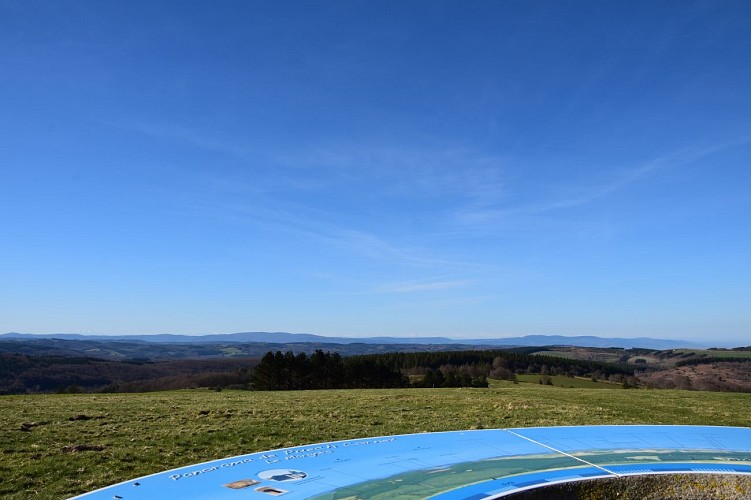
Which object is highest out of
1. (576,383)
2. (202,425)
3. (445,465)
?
(445,465)

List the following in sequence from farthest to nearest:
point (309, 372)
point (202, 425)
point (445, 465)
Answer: point (309, 372) < point (202, 425) < point (445, 465)

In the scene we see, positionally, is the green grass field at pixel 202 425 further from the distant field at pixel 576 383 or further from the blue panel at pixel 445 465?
the distant field at pixel 576 383

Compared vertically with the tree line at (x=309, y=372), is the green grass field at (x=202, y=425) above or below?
above

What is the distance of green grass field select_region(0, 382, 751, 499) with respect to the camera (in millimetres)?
9477

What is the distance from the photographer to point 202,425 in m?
15.0

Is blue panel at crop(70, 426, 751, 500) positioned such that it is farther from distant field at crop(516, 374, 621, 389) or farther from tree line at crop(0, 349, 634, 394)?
distant field at crop(516, 374, 621, 389)

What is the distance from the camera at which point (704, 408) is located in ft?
69.3

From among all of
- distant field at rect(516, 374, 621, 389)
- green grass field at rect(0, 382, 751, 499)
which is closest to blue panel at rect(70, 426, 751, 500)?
green grass field at rect(0, 382, 751, 499)

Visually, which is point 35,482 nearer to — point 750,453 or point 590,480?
point 590,480

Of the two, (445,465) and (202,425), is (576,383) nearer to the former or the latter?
(202,425)

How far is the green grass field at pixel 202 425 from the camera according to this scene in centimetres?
948

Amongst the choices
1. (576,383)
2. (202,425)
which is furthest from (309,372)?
(202,425)

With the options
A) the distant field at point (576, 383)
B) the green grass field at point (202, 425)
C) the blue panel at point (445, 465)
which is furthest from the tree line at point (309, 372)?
the blue panel at point (445, 465)

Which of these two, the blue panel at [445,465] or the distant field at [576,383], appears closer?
the blue panel at [445,465]
